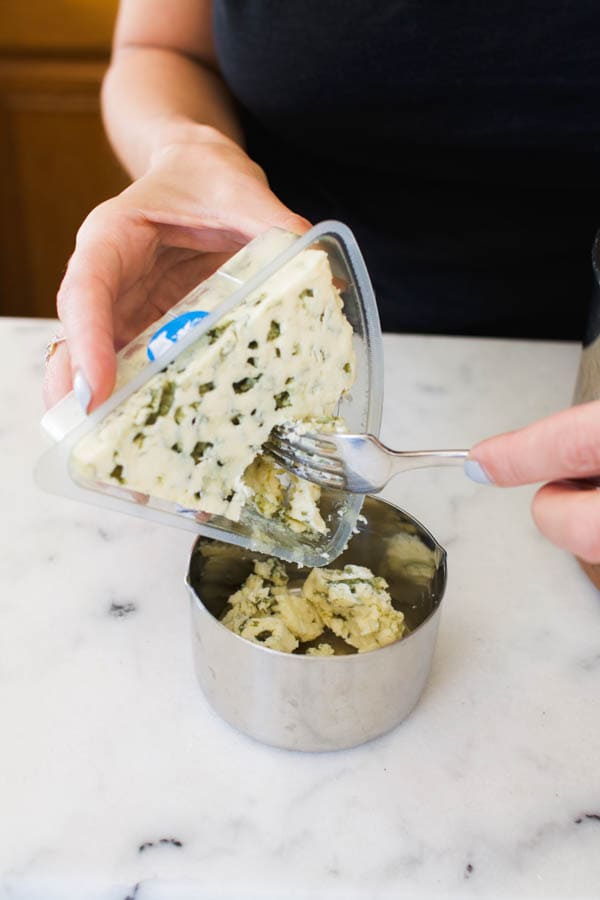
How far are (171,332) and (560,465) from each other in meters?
0.25

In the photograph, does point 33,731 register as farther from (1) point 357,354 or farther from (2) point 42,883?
(1) point 357,354

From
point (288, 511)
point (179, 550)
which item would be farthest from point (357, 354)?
point (179, 550)

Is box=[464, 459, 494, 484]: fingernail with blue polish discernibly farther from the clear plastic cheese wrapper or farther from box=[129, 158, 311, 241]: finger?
box=[129, 158, 311, 241]: finger

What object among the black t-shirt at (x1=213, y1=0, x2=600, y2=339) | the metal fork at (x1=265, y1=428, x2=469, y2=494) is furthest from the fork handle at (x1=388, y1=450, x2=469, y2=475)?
the black t-shirt at (x1=213, y1=0, x2=600, y2=339)

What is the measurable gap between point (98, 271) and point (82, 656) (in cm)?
29

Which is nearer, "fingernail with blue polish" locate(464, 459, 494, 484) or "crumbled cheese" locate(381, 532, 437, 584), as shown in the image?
"fingernail with blue polish" locate(464, 459, 494, 484)

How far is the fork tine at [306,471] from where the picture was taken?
2.22 feet

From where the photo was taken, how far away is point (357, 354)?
2.34 ft

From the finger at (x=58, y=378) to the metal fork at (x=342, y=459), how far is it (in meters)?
0.17

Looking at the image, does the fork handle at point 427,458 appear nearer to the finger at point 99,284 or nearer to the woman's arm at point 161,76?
the finger at point 99,284

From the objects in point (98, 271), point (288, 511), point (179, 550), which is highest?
point (98, 271)

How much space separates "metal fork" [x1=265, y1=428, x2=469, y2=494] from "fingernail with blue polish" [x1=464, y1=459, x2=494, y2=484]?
3 cm

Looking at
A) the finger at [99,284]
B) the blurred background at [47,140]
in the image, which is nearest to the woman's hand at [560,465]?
the finger at [99,284]

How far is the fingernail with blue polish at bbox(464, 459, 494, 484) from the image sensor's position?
0.62 m
